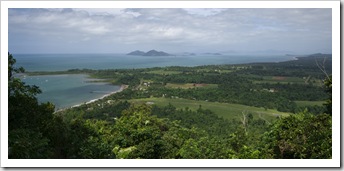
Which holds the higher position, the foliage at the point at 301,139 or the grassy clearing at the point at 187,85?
the grassy clearing at the point at 187,85

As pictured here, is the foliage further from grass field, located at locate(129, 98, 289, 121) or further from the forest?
grass field, located at locate(129, 98, 289, 121)

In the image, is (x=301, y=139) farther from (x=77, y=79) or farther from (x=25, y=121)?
(x=77, y=79)

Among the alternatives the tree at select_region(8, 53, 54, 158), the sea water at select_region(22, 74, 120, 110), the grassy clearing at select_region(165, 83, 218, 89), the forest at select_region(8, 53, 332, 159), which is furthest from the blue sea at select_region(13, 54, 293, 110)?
the grassy clearing at select_region(165, 83, 218, 89)

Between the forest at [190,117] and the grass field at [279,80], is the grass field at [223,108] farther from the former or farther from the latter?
the grass field at [279,80]

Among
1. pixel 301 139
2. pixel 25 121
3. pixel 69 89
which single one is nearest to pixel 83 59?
pixel 69 89

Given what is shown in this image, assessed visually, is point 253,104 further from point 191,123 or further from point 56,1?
point 56,1

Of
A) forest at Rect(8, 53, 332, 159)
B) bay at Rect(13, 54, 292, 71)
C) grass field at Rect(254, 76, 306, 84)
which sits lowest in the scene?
forest at Rect(8, 53, 332, 159)

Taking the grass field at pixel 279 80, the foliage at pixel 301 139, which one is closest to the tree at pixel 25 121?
the foliage at pixel 301 139
